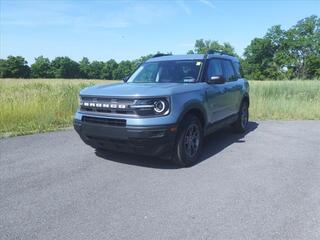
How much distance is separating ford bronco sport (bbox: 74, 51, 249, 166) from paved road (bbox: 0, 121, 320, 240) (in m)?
A: 0.45

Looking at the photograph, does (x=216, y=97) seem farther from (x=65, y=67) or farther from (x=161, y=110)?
(x=65, y=67)

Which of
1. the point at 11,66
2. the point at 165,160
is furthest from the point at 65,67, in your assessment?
the point at 165,160

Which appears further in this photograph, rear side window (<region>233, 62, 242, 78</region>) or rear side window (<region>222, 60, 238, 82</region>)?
rear side window (<region>233, 62, 242, 78</region>)

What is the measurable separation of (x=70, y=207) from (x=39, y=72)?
330 ft

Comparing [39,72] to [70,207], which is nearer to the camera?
[70,207]

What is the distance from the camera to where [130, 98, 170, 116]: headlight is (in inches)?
200

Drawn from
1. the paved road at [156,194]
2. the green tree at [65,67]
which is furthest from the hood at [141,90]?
the green tree at [65,67]

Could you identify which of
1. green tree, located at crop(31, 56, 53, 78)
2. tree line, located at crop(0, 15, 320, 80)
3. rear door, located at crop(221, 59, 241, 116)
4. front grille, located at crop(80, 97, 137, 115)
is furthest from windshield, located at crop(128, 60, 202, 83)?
green tree, located at crop(31, 56, 53, 78)

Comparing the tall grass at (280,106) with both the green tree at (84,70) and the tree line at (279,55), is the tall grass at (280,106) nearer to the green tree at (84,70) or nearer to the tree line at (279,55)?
the tree line at (279,55)

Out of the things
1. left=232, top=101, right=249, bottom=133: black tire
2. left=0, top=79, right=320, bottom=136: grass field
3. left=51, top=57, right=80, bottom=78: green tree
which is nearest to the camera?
left=232, top=101, right=249, bottom=133: black tire

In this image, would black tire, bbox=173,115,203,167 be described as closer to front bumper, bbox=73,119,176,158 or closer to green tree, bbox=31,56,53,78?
front bumper, bbox=73,119,176,158

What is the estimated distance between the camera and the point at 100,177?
201 inches

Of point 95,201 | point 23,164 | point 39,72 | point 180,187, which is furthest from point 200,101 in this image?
point 39,72

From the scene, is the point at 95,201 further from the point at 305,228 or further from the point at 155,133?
the point at 305,228
